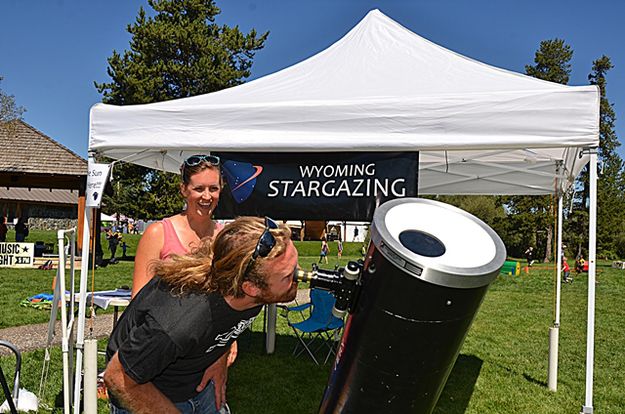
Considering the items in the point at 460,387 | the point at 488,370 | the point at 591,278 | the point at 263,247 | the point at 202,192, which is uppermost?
the point at 202,192

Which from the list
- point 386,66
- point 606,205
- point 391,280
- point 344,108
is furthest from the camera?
point 606,205

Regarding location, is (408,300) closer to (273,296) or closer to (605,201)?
(273,296)

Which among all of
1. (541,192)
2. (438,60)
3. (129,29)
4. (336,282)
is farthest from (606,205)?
(336,282)

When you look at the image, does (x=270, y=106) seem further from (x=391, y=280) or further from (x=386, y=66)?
(x=391, y=280)

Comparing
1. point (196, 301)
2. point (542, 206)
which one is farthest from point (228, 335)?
point (542, 206)

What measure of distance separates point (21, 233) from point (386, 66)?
19852 millimetres

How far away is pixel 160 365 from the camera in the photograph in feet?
5.16

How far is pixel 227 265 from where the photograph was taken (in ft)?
5.24

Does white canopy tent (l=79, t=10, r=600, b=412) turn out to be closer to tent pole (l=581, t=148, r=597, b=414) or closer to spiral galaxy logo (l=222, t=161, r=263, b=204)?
tent pole (l=581, t=148, r=597, b=414)

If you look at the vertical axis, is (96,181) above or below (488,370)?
above

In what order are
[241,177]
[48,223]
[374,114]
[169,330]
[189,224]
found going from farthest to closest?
[48,223]
[241,177]
[374,114]
[189,224]
[169,330]

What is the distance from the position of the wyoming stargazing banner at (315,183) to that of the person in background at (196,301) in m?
2.38

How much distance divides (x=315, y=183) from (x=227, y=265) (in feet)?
8.86

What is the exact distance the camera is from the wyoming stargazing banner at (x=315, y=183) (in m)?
4.01
